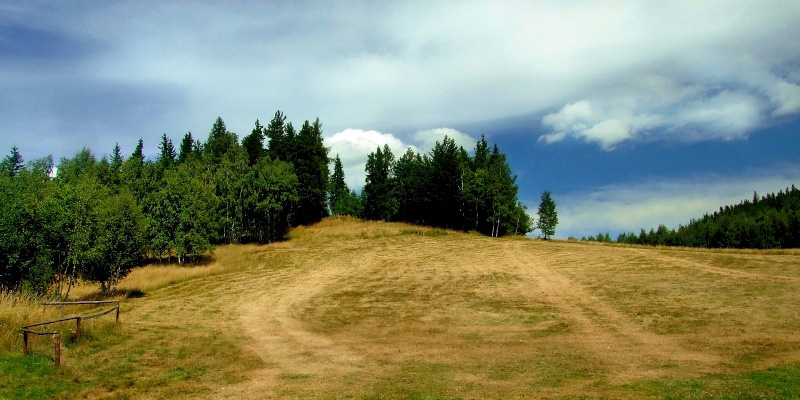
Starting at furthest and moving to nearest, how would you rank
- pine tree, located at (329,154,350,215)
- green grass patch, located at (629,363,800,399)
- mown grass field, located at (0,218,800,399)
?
1. pine tree, located at (329,154,350,215)
2. mown grass field, located at (0,218,800,399)
3. green grass patch, located at (629,363,800,399)

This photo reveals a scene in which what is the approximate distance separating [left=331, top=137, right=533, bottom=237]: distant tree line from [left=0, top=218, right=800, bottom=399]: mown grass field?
107ft

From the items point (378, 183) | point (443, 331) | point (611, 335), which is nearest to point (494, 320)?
point (443, 331)

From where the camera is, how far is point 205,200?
5850 cm

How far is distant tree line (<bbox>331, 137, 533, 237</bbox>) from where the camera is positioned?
8706 centimetres

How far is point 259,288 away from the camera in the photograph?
42875 mm

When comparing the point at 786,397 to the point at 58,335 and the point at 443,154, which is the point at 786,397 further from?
the point at 443,154

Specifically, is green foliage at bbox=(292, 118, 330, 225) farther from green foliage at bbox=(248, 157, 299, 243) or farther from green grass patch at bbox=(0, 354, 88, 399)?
green grass patch at bbox=(0, 354, 88, 399)

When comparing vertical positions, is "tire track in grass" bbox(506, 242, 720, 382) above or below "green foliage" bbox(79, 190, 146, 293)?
below

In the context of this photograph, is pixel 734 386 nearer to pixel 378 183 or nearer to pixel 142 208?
pixel 142 208

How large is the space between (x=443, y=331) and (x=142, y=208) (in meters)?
46.9

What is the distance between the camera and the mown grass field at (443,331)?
15.8m

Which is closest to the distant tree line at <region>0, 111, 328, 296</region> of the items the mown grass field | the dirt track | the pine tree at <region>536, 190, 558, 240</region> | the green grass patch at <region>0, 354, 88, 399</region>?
the mown grass field

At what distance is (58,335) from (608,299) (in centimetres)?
3298

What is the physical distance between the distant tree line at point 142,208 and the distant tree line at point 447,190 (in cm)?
1701
